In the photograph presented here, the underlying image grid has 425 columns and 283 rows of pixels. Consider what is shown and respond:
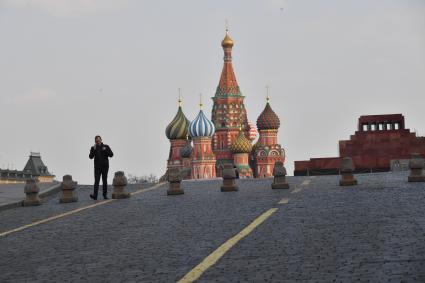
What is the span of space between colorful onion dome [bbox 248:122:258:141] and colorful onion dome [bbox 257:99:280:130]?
7095mm

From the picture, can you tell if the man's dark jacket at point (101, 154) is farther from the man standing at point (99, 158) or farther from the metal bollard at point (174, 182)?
the metal bollard at point (174, 182)

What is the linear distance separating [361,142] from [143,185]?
2282 inches

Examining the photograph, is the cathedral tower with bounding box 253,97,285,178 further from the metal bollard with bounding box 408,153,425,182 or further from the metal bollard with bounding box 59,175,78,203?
the metal bollard with bounding box 59,175,78,203

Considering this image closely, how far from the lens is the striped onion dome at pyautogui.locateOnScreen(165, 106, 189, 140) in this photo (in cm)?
18512

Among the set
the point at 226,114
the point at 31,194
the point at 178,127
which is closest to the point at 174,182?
the point at 31,194

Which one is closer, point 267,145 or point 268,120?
point 267,145

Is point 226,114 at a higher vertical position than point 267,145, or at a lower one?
higher

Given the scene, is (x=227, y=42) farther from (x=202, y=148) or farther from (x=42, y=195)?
(x=42, y=195)

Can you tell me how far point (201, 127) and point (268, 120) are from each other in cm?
1453

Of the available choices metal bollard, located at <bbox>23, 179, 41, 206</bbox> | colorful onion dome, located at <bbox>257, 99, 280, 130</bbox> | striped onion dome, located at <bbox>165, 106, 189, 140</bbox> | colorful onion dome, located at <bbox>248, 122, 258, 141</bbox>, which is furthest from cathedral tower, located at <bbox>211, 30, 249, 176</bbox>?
metal bollard, located at <bbox>23, 179, 41, 206</bbox>

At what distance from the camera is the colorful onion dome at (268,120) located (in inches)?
7210

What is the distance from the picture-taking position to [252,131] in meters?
194

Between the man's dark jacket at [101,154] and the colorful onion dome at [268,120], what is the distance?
15782cm

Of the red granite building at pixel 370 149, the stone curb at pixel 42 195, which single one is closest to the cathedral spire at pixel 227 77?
the red granite building at pixel 370 149
